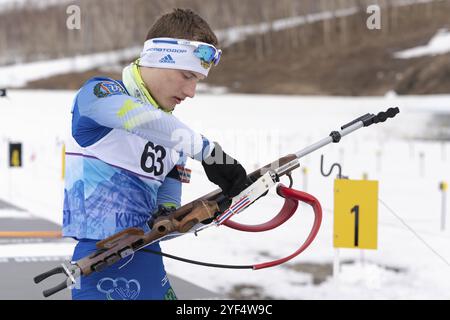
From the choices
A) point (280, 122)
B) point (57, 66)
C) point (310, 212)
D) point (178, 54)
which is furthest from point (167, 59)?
point (57, 66)

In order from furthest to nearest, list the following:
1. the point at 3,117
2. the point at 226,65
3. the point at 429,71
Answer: the point at 226,65 → the point at 429,71 → the point at 3,117

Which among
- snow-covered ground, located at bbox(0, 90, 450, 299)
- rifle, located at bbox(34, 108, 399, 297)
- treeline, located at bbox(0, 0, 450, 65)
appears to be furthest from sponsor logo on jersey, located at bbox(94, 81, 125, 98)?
treeline, located at bbox(0, 0, 450, 65)

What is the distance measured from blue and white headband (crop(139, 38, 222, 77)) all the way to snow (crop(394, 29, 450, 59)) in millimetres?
76551

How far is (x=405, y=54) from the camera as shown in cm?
8062

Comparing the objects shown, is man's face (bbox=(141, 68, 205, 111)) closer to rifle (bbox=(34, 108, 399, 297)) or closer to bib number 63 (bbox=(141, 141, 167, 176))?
bib number 63 (bbox=(141, 141, 167, 176))

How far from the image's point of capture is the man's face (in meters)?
2.99

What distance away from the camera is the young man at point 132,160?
9.37ft

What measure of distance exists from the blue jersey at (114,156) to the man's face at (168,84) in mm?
117

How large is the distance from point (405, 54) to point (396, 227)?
2840 inches

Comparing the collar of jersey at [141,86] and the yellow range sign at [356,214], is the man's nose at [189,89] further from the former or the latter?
the yellow range sign at [356,214]

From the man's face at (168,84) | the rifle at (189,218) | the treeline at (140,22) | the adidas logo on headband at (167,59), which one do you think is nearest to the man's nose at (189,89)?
the man's face at (168,84)

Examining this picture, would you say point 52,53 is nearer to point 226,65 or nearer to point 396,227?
point 226,65

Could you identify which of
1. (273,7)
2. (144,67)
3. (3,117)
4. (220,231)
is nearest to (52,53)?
(273,7)
